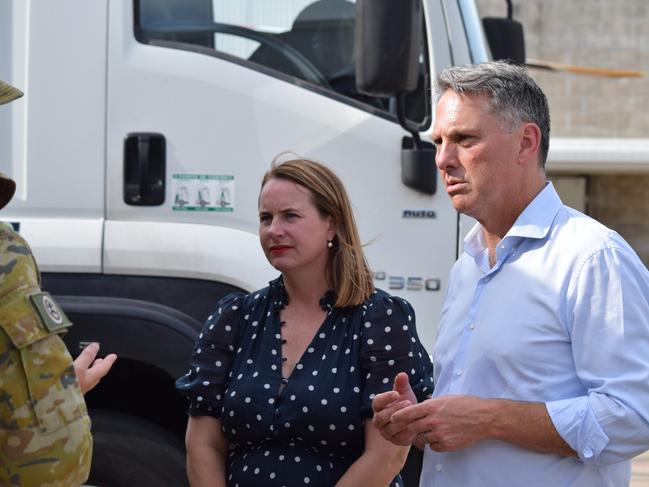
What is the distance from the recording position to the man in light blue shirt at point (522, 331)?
2.17 metres

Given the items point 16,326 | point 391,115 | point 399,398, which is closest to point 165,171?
point 391,115

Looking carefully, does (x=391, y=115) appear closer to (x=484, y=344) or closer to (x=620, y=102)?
(x=484, y=344)

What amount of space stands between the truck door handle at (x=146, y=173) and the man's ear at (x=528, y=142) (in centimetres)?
162

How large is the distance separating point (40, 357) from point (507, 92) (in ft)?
3.74

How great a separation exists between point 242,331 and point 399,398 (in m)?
0.64

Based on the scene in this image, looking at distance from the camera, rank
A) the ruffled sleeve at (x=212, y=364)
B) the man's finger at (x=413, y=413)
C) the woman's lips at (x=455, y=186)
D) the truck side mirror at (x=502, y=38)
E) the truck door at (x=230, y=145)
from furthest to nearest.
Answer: the truck side mirror at (x=502, y=38) → the truck door at (x=230, y=145) → the ruffled sleeve at (x=212, y=364) → the woman's lips at (x=455, y=186) → the man's finger at (x=413, y=413)

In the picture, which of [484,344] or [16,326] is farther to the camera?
[484,344]

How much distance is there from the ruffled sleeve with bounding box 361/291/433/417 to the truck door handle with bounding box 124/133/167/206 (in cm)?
111

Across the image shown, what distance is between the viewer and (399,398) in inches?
92.7

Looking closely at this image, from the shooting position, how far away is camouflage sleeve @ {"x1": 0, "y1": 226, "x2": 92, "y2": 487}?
1797mm

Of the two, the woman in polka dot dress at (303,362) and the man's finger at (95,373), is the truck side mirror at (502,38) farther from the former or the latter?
the man's finger at (95,373)

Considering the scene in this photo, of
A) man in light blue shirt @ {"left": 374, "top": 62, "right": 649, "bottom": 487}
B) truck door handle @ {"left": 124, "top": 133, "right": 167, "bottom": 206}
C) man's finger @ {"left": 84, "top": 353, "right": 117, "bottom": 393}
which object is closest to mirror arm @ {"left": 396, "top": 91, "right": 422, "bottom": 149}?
truck door handle @ {"left": 124, "top": 133, "right": 167, "bottom": 206}

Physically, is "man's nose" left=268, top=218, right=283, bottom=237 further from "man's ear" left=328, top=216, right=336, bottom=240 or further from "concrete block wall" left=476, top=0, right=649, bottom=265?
"concrete block wall" left=476, top=0, right=649, bottom=265

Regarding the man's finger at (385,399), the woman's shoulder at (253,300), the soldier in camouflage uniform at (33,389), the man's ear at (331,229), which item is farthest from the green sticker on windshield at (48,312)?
the man's ear at (331,229)
